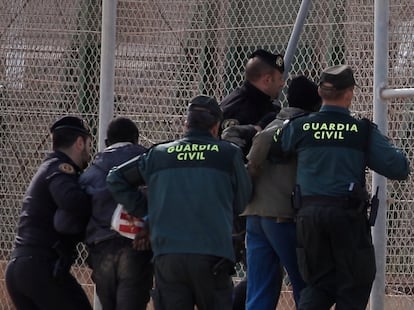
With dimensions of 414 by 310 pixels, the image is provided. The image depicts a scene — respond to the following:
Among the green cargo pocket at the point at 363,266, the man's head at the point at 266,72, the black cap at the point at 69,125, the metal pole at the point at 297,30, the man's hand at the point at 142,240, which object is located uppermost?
the metal pole at the point at 297,30

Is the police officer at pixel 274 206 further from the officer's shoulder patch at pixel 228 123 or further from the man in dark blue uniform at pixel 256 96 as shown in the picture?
the officer's shoulder patch at pixel 228 123

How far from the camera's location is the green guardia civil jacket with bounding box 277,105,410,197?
6441 mm

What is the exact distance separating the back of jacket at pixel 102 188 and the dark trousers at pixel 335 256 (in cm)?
109

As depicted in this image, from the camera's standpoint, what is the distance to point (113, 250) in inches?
268

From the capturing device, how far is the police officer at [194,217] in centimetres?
630

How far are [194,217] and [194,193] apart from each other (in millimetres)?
127

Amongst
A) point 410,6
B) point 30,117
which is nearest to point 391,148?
point 410,6

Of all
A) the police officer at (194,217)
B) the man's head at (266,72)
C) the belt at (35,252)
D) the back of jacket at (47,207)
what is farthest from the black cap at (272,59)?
the belt at (35,252)

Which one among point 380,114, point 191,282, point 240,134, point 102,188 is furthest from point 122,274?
point 380,114

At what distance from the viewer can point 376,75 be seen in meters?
7.38

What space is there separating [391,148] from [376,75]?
3.38ft

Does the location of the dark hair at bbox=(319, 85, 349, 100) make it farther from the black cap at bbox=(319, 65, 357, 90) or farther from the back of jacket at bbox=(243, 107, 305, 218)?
the back of jacket at bbox=(243, 107, 305, 218)

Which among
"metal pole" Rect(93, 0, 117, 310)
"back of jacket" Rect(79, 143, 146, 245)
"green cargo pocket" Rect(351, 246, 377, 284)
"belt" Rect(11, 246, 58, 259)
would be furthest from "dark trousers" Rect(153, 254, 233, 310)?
"metal pole" Rect(93, 0, 117, 310)

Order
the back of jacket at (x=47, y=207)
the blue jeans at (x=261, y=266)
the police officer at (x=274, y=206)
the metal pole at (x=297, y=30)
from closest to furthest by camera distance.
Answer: the police officer at (x=274, y=206) → the back of jacket at (x=47, y=207) → the blue jeans at (x=261, y=266) → the metal pole at (x=297, y=30)
